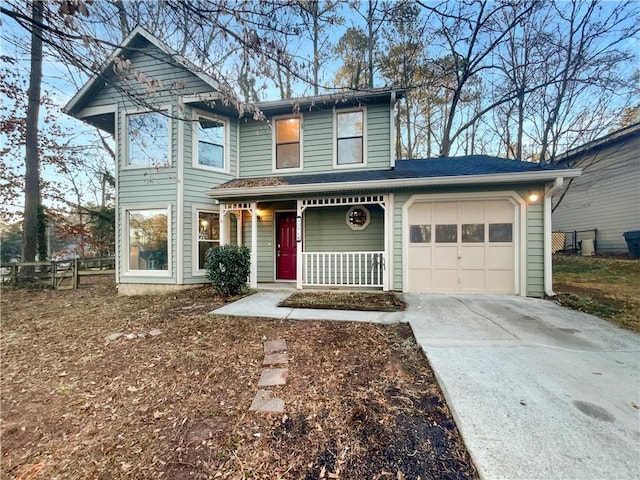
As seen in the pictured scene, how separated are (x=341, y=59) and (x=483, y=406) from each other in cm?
1426

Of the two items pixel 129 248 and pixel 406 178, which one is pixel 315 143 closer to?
pixel 406 178

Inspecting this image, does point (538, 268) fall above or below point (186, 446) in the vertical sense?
above

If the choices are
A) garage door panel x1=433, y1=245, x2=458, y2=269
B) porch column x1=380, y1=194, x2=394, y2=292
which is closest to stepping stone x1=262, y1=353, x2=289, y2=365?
porch column x1=380, y1=194, x2=394, y2=292

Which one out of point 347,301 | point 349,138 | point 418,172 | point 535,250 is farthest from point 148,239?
point 535,250

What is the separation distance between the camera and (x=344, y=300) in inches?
220

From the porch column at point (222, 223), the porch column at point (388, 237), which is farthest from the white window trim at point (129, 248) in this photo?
the porch column at point (388, 237)

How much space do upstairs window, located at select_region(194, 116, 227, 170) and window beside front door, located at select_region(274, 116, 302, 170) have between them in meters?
1.55

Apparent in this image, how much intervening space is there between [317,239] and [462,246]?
12.1 feet

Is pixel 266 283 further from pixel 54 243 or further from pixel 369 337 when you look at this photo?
pixel 54 243

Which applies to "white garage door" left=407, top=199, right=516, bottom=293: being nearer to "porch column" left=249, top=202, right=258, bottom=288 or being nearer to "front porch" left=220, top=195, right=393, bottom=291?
"front porch" left=220, top=195, right=393, bottom=291

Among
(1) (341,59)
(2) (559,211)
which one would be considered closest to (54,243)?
(1) (341,59)

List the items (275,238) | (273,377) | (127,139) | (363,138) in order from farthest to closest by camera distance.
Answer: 1. (275,238)
2. (363,138)
3. (127,139)
4. (273,377)

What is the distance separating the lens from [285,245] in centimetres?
799

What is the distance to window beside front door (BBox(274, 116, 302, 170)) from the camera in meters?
7.75
